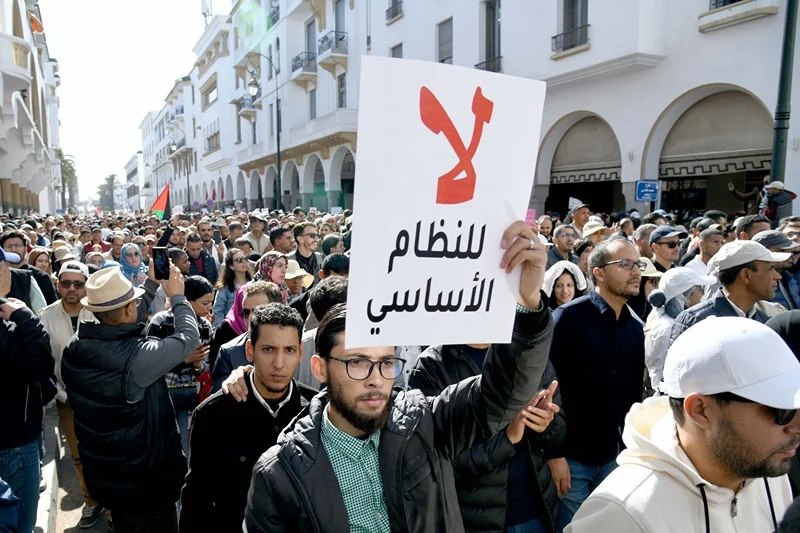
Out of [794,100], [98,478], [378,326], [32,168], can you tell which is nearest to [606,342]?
[378,326]

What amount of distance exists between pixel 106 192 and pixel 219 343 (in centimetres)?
17297

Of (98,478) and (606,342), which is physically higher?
(606,342)

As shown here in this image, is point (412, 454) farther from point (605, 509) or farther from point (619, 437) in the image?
point (619, 437)

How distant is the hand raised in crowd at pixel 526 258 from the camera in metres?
1.73

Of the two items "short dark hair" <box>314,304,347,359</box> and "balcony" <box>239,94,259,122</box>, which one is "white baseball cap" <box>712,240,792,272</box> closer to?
"short dark hair" <box>314,304,347,359</box>

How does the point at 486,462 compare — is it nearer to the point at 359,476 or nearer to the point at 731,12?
the point at 359,476

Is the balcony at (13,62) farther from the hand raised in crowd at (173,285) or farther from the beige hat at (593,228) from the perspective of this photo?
the beige hat at (593,228)

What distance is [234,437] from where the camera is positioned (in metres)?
2.53

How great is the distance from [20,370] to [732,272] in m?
4.06

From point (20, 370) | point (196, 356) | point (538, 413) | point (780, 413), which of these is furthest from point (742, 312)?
point (20, 370)

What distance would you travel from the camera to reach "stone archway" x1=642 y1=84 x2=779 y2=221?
12.1 metres

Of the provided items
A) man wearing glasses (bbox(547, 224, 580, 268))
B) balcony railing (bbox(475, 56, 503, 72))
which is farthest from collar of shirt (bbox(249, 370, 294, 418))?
balcony railing (bbox(475, 56, 503, 72))

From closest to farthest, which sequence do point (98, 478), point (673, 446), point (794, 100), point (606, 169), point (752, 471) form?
point (752, 471), point (673, 446), point (98, 478), point (794, 100), point (606, 169)

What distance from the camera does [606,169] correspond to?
15.7 metres
